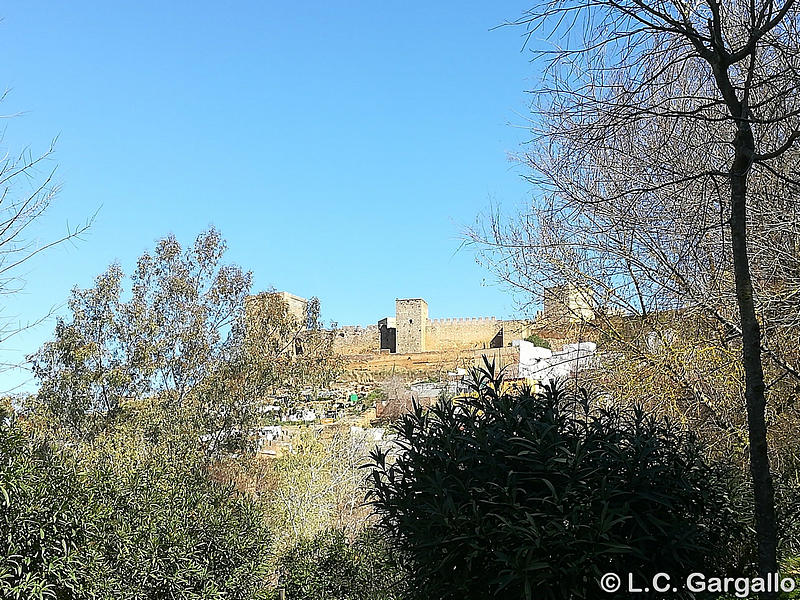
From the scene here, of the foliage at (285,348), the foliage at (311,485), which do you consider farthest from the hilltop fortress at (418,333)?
the foliage at (311,485)

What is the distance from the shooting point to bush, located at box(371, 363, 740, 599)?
9.63ft

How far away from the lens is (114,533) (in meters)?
5.23

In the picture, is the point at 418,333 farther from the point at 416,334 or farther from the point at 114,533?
the point at 114,533

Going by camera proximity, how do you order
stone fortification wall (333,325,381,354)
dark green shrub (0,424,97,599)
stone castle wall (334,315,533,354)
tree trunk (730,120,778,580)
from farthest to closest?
stone fortification wall (333,325,381,354)
stone castle wall (334,315,533,354)
dark green shrub (0,424,97,599)
tree trunk (730,120,778,580)

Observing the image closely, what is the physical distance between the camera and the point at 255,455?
11891mm

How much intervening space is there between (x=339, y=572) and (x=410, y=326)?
4913 centimetres

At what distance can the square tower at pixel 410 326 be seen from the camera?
2157 inches

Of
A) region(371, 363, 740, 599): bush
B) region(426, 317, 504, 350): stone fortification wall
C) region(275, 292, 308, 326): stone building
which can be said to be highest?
region(426, 317, 504, 350): stone fortification wall

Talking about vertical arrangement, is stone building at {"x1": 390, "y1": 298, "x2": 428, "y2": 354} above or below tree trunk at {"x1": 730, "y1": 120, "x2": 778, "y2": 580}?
above

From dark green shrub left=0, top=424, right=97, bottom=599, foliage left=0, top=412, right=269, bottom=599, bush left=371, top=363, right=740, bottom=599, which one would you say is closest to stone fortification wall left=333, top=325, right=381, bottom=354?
foliage left=0, top=412, right=269, bottom=599

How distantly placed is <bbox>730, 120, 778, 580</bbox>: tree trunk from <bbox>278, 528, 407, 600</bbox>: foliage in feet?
10.8

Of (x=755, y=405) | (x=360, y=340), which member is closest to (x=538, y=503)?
(x=755, y=405)

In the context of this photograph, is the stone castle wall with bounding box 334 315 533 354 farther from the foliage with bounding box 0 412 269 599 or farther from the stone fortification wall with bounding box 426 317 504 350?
the foliage with bounding box 0 412 269 599

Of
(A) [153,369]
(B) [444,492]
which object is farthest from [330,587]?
(A) [153,369]
